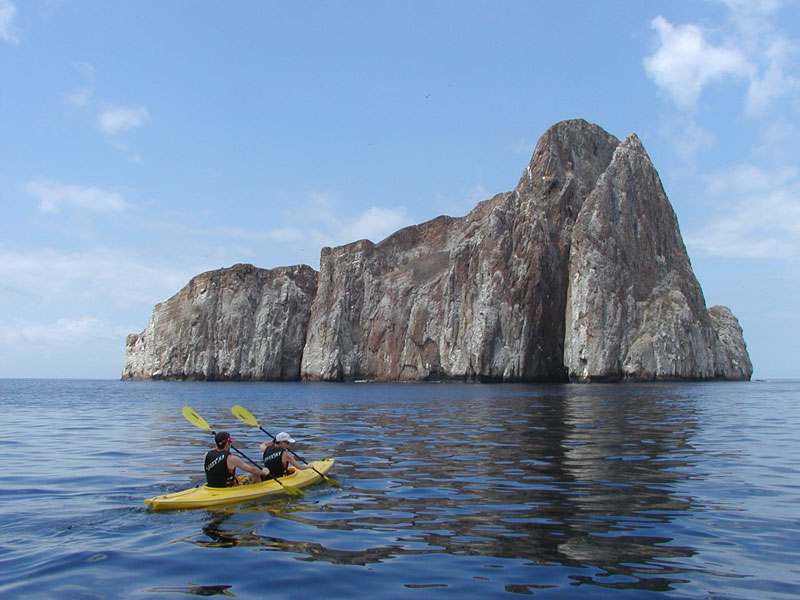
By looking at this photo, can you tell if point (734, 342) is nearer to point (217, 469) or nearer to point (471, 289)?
point (471, 289)

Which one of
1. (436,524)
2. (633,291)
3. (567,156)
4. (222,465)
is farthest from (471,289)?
(436,524)

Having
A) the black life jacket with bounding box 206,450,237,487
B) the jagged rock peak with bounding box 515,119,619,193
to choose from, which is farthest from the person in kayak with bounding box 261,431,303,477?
the jagged rock peak with bounding box 515,119,619,193

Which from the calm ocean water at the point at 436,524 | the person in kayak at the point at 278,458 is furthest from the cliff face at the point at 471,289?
the person in kayak at the point at 278,458

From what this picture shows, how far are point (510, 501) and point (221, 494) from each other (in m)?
5.74

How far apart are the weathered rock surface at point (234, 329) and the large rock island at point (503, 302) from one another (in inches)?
10.9

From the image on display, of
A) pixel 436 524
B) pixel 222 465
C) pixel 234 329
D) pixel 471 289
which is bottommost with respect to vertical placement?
pixel 436 524

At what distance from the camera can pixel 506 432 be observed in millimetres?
27938

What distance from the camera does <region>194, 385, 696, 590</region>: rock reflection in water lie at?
10398mm

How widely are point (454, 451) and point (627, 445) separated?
5735 millimetres

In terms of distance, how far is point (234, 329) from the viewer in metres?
139

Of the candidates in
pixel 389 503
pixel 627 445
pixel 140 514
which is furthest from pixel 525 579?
pixel 627 445

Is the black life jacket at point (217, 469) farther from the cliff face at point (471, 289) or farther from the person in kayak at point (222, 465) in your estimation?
the cliff face at point (471, 289)

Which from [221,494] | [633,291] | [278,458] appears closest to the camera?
[221,494]

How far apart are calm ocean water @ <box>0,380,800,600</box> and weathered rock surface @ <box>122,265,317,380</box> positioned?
114510mm
